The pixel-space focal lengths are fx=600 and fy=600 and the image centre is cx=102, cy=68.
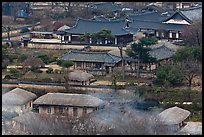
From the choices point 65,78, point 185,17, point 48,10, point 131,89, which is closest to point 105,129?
point 131,89

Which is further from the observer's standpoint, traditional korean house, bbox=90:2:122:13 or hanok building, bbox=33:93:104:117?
traditional korean house, bbox=90:2:122:13

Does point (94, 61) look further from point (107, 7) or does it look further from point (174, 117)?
point (107, 7)

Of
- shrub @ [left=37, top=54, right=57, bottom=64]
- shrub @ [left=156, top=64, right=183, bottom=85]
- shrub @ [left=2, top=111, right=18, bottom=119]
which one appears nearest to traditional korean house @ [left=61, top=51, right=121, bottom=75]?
shrub @ [left=37, top=54, right=57, bottom=64]

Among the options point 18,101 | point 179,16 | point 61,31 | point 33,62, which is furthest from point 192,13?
point 18,101

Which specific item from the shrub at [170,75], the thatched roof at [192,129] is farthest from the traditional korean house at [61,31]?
the thatched roof at [192,129]

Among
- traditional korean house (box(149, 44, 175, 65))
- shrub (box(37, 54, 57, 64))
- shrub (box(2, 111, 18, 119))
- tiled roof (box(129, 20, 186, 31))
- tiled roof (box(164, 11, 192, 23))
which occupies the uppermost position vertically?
tiled roof (box(164, 11, 192, 23))

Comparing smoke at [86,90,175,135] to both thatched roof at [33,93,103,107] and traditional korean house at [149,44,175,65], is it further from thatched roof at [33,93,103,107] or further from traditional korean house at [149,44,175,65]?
traditional korean house at [149,44,175,65]

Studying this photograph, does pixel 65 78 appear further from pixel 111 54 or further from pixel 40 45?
pixel 40 45

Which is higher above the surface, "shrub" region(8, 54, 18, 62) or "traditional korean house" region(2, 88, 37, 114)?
"shrub" region(8, 54, 18, 62)
